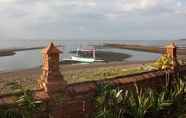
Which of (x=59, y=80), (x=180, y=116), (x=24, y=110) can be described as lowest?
(x=180, y=116)

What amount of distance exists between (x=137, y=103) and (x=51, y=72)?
2.31 metres

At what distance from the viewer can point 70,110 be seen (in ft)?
25.3

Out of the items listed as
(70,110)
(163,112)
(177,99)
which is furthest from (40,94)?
(177,99)

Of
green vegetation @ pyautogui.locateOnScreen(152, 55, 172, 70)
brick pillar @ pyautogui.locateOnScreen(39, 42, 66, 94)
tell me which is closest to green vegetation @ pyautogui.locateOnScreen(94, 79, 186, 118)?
brick pillar @ pyautogui.locateOnScreen(39, 42, 66, 94)

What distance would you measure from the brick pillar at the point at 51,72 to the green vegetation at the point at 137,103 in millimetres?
1092

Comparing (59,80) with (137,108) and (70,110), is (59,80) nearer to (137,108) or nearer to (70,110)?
(70,110)

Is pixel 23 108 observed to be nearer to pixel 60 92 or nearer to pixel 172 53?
pixel 60 92

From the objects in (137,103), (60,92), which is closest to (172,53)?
(137,103)

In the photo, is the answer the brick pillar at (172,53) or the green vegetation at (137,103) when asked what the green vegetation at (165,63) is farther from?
the green vegetation at (137,103)

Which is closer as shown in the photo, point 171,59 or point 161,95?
point 161,95

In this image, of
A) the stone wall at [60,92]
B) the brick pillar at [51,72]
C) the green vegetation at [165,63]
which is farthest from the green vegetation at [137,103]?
the green vegetation at [165,63]

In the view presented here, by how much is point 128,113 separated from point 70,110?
143cm

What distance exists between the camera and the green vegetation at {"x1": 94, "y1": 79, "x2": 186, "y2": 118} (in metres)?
8.06

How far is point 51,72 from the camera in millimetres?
7453
